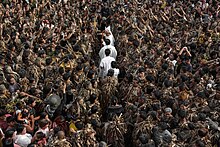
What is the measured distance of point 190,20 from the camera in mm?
15328

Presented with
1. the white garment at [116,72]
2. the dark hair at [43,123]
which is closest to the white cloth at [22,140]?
the dark hair at [43,123]

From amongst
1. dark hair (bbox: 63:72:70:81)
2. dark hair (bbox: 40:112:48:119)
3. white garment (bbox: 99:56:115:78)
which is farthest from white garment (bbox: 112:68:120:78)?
dark hair (bbox: 40:112:48:119)

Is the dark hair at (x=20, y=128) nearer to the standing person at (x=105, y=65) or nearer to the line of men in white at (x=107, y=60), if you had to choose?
the line of men in white at (x=107, y=60)

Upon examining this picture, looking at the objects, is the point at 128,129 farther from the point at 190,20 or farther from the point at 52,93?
the point at 190,20

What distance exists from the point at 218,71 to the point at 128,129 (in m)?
3.62

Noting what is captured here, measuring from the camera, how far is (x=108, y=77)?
1071cm

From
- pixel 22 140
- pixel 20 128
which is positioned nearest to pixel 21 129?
pixel 20 128

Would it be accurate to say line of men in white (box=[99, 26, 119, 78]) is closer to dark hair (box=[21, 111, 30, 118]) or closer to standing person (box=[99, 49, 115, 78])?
standing person (box=[99, 49, 115, 78])

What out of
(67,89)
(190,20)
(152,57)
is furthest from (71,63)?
(190,20)

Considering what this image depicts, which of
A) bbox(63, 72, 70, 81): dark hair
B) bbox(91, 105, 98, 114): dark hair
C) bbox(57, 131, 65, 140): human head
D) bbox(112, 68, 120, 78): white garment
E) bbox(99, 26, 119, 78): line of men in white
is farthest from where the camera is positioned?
bbox(99, 26, 119, 78): line of men in white

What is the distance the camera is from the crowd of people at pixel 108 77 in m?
8.49

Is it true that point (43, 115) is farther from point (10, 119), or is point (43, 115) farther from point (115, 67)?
point (115, 67)

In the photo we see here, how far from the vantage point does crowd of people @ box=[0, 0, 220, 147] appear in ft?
27.9

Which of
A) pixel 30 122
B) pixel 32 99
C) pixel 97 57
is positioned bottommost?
pixel 30 122
